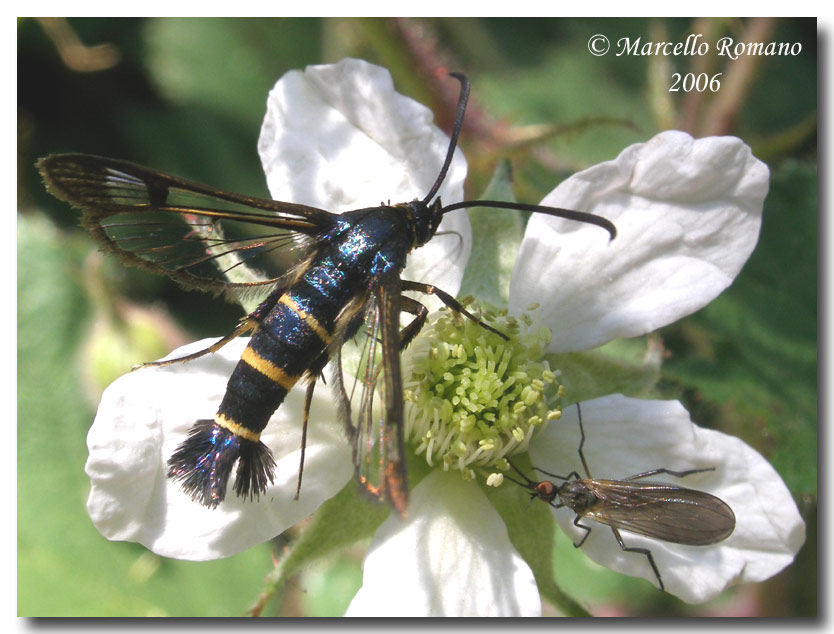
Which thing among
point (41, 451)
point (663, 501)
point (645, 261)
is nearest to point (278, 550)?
point (663, 501)

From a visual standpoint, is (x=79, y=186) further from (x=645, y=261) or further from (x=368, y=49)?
(x=368, y=49)

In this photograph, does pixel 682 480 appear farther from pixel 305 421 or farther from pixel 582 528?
pixel 305 421

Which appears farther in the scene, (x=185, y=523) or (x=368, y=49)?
(x=368, y=49)

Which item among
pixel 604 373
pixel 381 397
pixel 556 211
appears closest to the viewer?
pixel 381 397

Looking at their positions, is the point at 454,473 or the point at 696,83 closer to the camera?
the point at 454,473

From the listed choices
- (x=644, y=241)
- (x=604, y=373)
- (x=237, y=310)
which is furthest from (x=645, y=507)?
(x=237, y=310)

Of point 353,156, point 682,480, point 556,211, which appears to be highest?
point 353,156
